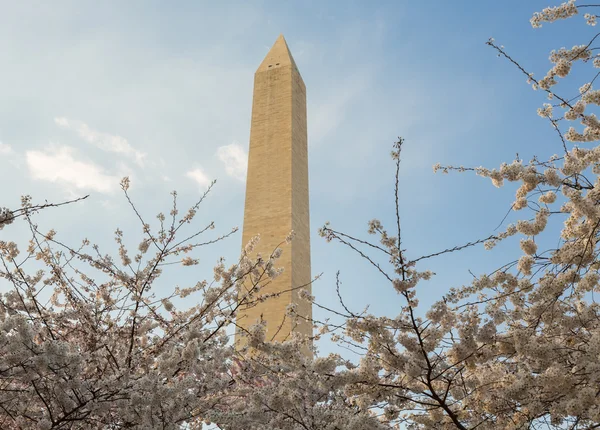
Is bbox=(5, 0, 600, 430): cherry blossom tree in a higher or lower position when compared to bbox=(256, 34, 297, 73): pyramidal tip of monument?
lower

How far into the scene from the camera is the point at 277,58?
51.0 feet

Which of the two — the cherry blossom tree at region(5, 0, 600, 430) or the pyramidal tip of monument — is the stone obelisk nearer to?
the pyramidal tip of monument

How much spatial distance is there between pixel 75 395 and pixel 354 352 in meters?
2.20

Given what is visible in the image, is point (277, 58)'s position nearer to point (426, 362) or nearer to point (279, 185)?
point (279, 185)

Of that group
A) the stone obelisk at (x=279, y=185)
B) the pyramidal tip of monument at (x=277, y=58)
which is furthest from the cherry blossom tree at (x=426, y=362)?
the pyramidal tip of monument at (x=277, y=58)

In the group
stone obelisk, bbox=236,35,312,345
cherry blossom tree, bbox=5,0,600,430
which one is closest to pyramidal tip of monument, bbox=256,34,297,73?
stone obelisk, bbox=236,35,312,345

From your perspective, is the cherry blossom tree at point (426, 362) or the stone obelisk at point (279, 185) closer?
the cherry blossom tree at point (426, 362)

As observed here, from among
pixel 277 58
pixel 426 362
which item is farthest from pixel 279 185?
pixel 426 362

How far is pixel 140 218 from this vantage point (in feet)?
21.1

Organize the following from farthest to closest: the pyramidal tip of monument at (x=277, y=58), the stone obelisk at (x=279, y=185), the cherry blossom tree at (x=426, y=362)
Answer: the pyramidal tip of monument at (x=277, y=58), the stone obelisk at (x=279, y=185), the cherry blossom tree at (x=426, y=362)

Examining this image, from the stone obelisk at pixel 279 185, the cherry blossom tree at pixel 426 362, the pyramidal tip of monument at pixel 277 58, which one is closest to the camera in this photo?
the cherry blossom tree at pixel 426 362

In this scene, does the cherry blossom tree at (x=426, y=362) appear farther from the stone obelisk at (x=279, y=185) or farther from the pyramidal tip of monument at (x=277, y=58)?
the pyramidal tip of monument at (x=277, y=58)

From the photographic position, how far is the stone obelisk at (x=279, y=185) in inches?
437

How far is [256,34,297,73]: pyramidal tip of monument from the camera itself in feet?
Result: 50.0
